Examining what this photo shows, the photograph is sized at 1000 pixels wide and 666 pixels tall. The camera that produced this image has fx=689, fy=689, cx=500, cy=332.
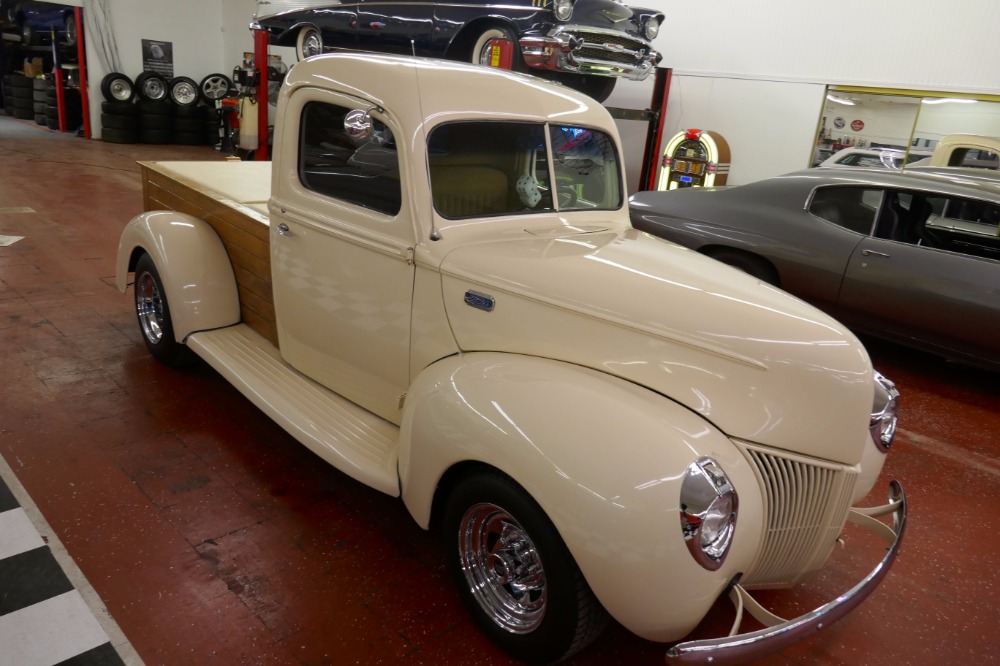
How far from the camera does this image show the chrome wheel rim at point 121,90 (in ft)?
43.4

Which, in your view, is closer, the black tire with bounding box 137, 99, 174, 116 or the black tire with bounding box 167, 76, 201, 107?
the black tire with bounding box 137, 99, 174, 116

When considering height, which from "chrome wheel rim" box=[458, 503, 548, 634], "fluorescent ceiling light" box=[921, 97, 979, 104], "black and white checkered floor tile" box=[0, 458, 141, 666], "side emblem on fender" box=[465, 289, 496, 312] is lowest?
"black and white checkered floor tile" box=[0, 458, 141, 666]

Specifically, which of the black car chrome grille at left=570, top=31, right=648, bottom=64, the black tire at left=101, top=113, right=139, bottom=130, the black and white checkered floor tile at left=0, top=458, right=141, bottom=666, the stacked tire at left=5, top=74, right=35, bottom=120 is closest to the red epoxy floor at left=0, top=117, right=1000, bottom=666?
the black and white checkered floor tile at left=0, top=458, right=141, bottom=666

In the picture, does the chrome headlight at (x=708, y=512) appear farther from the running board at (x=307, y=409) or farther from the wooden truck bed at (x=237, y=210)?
the wooden truck bed at (x=237, y=210)

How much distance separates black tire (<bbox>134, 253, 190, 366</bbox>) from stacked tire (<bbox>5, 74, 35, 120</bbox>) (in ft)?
51.3

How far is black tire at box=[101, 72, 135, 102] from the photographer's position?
13.1 metres

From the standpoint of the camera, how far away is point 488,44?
6.85m

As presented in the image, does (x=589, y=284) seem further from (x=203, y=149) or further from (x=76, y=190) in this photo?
(x=203, y=149)

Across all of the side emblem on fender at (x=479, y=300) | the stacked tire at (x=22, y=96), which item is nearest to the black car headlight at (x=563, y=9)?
the side emblem on fender at (x=479, y=300)

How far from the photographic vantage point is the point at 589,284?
7.10ft

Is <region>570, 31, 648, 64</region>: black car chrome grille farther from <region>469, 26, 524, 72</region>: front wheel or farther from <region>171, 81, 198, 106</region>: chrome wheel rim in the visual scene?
<region>171, 81, 198, 106</region>: chrome wheel rim

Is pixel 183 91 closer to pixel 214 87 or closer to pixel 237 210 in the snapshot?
pixel 214 87

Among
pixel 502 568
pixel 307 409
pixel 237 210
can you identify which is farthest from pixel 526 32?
pixel 502 568

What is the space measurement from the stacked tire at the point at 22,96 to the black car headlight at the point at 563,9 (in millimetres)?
14855
